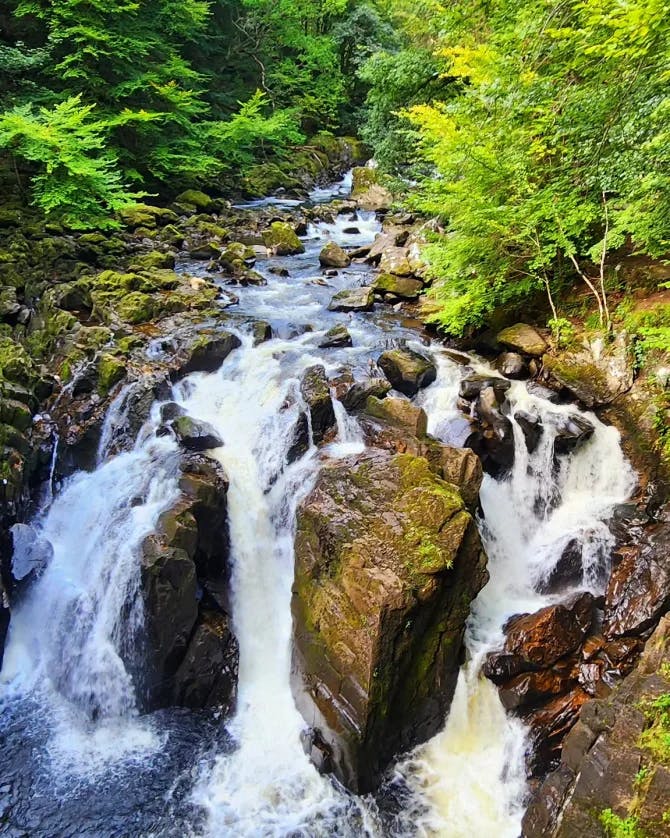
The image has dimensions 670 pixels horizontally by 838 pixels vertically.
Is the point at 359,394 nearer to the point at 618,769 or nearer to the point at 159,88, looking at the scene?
the point at 618,769

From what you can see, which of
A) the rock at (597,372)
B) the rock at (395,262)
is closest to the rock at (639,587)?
the rock at (597,372)

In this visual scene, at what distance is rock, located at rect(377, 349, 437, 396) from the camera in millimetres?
9266

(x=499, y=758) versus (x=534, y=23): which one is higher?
(x=534, y=23)

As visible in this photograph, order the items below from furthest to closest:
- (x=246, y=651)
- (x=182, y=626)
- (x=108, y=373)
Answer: (x=108, y=373) → (x=246, y=651) → (x=182, y=626)

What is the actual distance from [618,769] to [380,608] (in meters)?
2.41

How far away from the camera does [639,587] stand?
22.0 ft

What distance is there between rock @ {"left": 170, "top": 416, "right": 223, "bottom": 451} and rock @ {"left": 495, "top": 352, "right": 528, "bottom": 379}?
17.5 ft

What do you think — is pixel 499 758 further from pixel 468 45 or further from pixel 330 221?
pixel 330 221

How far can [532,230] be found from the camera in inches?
341

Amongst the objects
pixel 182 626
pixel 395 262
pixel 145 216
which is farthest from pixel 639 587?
pixel 145 216

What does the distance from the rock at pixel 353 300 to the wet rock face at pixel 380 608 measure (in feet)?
21.5

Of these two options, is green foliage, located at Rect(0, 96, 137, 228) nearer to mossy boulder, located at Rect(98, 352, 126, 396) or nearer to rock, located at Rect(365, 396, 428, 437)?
mossy boulder, located at Rect(98, 352, 126, 396)

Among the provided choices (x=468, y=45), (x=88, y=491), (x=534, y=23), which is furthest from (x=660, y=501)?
(x=468, y=45)

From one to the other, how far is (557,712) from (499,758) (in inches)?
34.1
